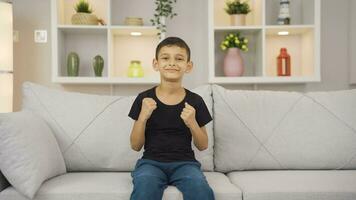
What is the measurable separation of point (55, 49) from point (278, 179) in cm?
190

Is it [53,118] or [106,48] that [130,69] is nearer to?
[106,48]

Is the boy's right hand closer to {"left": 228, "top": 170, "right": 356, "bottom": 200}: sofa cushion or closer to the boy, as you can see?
the boy

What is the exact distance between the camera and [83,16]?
3016 millimetres

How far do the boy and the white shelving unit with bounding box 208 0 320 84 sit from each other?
3.93 ft

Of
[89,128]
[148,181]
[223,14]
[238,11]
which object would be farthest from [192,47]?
[148,181]

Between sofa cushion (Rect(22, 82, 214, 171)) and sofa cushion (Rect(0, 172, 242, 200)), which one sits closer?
sofa cushion (Rect(0, 172, 242, 200))

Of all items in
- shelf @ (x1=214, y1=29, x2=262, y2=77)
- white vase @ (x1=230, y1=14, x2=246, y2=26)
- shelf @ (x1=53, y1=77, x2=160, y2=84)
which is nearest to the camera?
shelf @ (x1=53, y1=77, x2=160, y2=84)

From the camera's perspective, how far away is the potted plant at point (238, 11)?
3100 millimetres

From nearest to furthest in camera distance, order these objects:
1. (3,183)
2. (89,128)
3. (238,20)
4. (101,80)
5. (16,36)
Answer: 1. (3,183)
2. (89,128)
3. (101,80)
4. (238,20)
5. (16,36)

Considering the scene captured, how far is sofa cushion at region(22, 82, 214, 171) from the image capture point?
6.23 ft

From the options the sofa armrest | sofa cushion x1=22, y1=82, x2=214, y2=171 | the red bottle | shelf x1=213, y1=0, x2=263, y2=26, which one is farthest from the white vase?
the sofa armrest

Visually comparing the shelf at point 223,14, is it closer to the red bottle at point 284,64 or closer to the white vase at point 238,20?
the white vase at point 238,20

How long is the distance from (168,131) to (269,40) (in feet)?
6.19

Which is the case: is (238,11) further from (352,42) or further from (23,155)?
(23,155)
